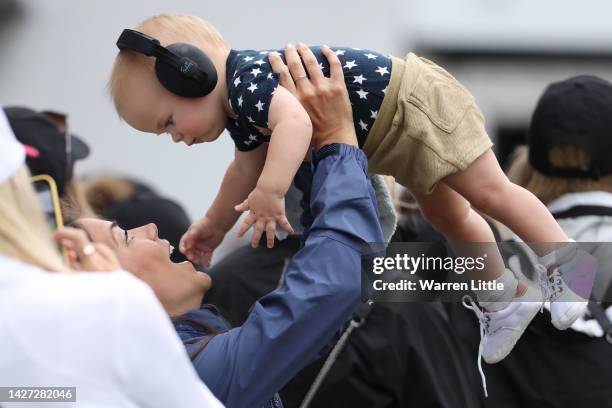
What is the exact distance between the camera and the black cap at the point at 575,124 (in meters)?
3.38

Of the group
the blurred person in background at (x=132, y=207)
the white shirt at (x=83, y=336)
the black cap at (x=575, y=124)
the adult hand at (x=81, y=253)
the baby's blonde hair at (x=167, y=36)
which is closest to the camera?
the white shirt at (x=83, y=336)

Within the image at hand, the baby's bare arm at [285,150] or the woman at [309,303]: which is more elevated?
the baby's bare arm at [285,150]

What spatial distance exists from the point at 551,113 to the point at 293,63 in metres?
1.18

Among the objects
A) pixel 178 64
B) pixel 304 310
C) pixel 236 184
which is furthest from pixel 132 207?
pixel 304 310

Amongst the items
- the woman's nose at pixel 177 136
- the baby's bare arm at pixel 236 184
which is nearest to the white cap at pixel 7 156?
the woman's nose at pixel 177 136

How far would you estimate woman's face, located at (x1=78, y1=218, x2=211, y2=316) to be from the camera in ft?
8.10

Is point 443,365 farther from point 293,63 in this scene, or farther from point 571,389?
point 293,63

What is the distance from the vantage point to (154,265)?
2510mm

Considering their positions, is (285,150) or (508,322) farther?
(508,322)

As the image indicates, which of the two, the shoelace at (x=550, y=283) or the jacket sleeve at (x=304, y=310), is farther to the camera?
the shoelace at (x=550, y=283)

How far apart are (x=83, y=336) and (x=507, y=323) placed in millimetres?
1334

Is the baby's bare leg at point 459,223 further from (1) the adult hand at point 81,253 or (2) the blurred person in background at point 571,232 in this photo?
(1) the adult hand at point 81,253

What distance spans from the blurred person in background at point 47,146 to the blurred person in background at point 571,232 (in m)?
1.27

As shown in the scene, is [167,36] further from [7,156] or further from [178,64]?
[7,156]
